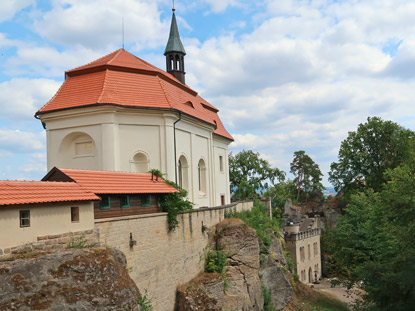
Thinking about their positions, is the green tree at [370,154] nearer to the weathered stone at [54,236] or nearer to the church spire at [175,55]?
the church spire at [175,55]

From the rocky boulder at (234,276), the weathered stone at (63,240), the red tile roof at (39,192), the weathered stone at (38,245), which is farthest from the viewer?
the rocky boulder at (234,276)

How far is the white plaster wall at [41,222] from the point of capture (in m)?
9.38

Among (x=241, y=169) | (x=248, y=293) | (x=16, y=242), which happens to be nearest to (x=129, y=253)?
(x=16, y=242)

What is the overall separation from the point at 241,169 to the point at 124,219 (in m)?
39.9

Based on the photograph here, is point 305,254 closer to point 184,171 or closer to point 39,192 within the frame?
point 184,171

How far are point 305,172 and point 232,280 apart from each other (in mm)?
56149

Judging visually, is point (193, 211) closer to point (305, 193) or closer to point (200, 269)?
point (200, 269)

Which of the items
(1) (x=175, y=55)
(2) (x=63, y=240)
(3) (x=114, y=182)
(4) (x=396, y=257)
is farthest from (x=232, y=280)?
(1) (x=175, y=55)

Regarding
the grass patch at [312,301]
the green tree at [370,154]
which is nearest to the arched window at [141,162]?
the grass patch at [312,301]

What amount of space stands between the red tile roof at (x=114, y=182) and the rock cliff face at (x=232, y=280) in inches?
178

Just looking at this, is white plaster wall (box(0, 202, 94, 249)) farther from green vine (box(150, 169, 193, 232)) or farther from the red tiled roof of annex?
the red tiled roof of annex

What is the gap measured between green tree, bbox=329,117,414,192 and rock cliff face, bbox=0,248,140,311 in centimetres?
4044

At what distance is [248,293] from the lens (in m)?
21.8

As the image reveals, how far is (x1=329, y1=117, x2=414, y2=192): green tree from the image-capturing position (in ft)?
149
